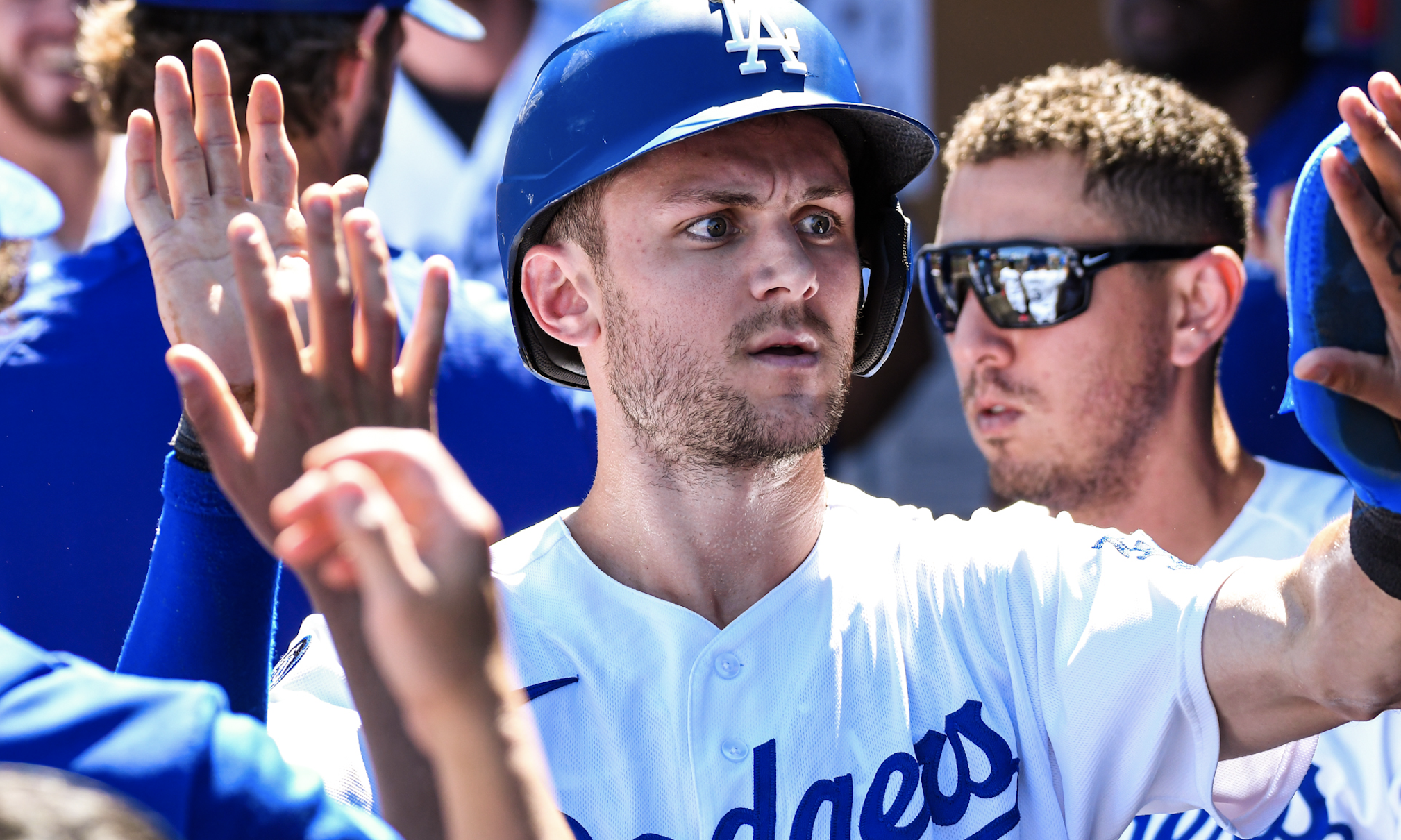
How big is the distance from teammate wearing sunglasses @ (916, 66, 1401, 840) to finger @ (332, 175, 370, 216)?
1633 mm

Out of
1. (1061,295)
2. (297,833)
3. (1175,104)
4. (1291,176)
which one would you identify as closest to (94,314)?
(297,833)

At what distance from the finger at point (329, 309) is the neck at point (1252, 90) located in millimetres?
4284

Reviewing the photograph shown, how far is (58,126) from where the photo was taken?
3986 millimetres

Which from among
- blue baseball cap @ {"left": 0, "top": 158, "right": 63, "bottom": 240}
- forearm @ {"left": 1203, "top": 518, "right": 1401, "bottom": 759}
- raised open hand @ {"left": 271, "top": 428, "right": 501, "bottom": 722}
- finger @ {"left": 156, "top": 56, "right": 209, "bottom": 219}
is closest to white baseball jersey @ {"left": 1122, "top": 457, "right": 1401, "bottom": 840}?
forearm @ {"left": 1203, "top": 518, "right": 1401, "bottom": 759}

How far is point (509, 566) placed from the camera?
2.04 m

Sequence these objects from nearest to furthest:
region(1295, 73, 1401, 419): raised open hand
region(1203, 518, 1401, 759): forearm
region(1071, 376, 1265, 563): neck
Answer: region(1295, 73, 1401, 419): raised open hand, region(1203, 518, 1401, 759): forearm, region(1071, 376, 1265, 563): neck

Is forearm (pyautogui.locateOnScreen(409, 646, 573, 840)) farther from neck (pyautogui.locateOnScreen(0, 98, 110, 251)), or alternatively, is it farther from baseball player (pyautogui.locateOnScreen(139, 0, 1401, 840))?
neck (pyautogui.locateOnScreen(0, 98, 110, 251))

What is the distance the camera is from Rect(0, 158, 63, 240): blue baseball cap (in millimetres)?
2137

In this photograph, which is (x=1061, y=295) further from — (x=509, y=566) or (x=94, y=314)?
(x=94, y=314)

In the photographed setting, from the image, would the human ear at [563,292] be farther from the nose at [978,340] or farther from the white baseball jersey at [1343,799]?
the white baseball jersey at [1343,799]

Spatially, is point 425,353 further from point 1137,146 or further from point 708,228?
point 1137,146

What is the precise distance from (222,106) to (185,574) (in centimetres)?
68

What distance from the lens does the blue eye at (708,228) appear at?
208 cm

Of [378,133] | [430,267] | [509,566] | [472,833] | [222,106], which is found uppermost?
[378,133]
